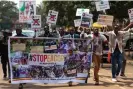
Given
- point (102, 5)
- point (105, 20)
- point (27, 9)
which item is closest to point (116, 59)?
point (105, 20)

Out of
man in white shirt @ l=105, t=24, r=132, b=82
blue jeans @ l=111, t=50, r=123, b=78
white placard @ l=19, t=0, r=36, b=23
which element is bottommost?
blue jeans @ l=111, t=50, r=123, b=78

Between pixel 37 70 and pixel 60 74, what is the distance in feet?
2.26

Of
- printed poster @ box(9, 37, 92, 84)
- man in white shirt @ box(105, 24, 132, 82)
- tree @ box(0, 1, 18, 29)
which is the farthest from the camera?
tree @ box(0, 1, 18, 29)

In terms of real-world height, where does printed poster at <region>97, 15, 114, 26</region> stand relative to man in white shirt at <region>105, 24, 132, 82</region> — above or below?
above

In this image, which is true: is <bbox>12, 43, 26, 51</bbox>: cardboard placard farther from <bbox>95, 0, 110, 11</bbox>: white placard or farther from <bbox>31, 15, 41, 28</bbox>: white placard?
<bbox>31, 15, 41, 28</bbox>: white placard

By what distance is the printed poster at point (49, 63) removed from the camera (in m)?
11.4

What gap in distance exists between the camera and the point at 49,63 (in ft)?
38.3

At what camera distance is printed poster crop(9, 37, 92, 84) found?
1138cm

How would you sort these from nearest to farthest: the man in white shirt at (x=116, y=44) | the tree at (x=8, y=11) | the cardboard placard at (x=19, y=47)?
the cardboard placard at (x=19, y=47) < the man in white shirt at (x=116, y=44) < the tree at (x=8, y=11)

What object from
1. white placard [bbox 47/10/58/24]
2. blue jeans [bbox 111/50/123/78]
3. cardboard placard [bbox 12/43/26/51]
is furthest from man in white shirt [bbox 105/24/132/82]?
white placard [bbox 47/10/58/24]

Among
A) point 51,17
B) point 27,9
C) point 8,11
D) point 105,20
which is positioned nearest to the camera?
point 105,20

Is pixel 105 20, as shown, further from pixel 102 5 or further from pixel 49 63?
pixel 49 63

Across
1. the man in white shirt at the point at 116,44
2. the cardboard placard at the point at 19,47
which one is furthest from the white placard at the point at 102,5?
the cardboard placard at the point at 19,47

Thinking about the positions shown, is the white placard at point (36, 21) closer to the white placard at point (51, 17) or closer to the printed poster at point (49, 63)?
the white placard at point (51, 17)
